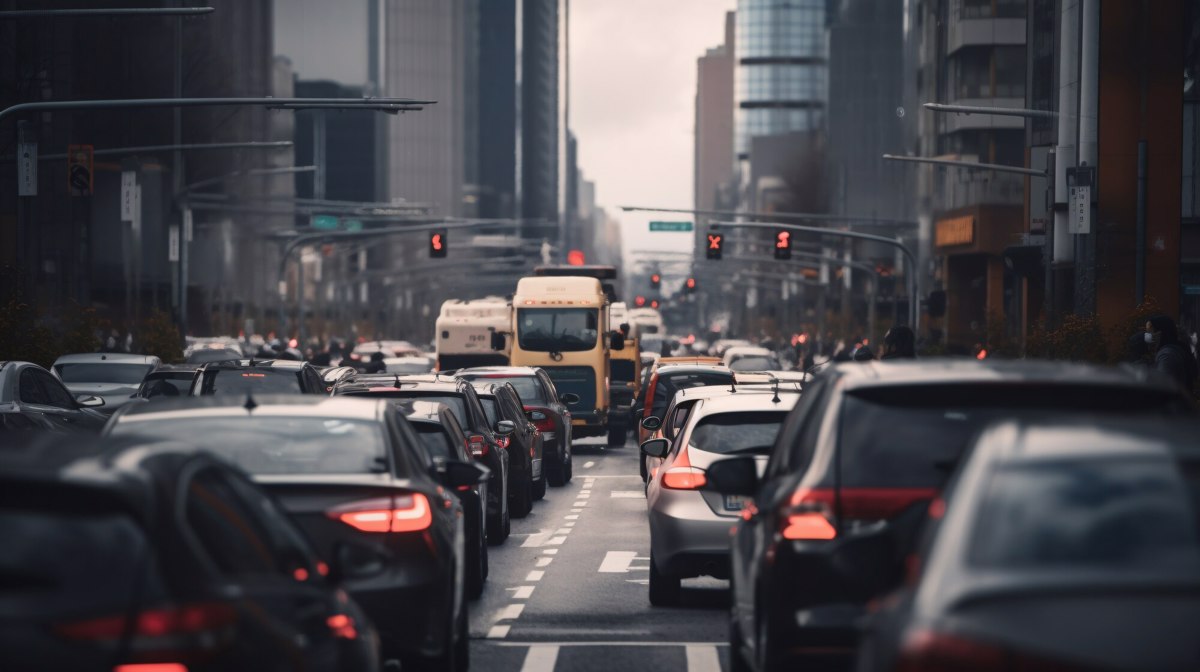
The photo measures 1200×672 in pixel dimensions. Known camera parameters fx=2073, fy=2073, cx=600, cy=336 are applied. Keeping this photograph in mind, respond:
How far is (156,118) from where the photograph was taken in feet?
279

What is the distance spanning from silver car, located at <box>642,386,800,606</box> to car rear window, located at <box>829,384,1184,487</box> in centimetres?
528

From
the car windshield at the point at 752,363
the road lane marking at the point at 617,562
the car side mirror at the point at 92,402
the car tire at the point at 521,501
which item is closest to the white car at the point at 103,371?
the car side mirror at the point at 92,402

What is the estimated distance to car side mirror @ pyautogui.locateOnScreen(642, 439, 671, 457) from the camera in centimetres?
1694

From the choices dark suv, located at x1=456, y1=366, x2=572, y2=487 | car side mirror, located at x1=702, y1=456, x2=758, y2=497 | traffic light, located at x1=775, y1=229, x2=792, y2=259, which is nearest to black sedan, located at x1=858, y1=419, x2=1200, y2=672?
car side mirror, located at x1=702, y1=456, x2=758, y2=497

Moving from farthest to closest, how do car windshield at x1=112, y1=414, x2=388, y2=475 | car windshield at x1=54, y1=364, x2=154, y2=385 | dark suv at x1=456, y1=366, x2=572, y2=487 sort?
car windshield at x1=54, y1=364, x2=154, y2=385 → dark suv at x1=456, y1=366, x2=572, y2=487 → car windshield at x1=112, y1=414, x2=388, y2=475

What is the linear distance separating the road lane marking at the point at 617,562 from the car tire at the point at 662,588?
2412 millimetres

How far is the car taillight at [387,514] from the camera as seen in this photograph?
9.39 m

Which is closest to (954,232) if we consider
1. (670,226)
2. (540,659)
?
(670,226)

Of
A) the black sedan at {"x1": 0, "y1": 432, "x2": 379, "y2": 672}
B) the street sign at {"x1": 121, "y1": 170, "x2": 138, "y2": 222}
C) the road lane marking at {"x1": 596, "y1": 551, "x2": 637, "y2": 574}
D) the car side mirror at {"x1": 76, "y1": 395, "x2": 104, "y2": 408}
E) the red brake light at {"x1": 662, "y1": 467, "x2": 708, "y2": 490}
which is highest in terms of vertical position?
the street sign at {"x1": 121, "y1": 170, "x2": 138, "y2": 222}

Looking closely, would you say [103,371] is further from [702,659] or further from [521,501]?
[702,659]

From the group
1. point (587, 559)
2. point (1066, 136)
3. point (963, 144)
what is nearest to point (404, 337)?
point (963, 144)

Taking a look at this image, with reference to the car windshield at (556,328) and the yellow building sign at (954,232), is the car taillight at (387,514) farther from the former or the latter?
the yellow building sign at (954,232)

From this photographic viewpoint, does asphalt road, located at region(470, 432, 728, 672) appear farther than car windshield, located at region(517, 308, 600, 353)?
No

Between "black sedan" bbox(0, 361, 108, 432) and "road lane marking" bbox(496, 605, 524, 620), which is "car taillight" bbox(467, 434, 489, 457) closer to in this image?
"road lane marking" bbox(496, 605, 524, 620)
